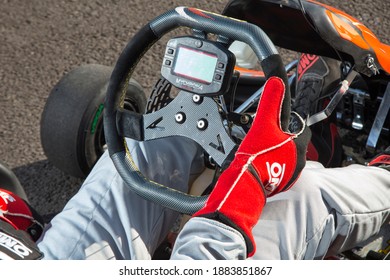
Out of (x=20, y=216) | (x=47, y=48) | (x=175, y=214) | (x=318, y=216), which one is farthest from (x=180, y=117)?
(x=47, y=48)

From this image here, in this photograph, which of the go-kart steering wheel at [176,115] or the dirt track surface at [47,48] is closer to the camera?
the go-kart steering wheel at [176,115]

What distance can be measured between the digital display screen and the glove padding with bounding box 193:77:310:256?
6.7 inches

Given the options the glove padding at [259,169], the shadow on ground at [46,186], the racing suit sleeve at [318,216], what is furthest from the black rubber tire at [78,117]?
the glove padding at [259,169]

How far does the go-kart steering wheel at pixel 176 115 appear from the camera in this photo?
1597 millimetres

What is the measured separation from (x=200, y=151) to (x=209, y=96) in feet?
0.73

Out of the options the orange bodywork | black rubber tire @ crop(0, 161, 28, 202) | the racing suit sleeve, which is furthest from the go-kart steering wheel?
black rubber tire @ crop(0, 161, 28, 202)

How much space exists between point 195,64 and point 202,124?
5.1 inches

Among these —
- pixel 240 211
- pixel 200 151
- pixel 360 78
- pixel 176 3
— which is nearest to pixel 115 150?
pixel 200 151

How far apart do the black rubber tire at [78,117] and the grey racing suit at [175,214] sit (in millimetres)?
543

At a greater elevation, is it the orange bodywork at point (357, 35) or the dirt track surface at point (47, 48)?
the orange bodywork at point (357, 35)

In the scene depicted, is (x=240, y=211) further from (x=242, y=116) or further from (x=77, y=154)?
(x=77, y=154)

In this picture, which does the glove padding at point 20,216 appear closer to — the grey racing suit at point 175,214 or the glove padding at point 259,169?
the grey racing suit at point 175,214

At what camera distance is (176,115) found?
5.66ft
